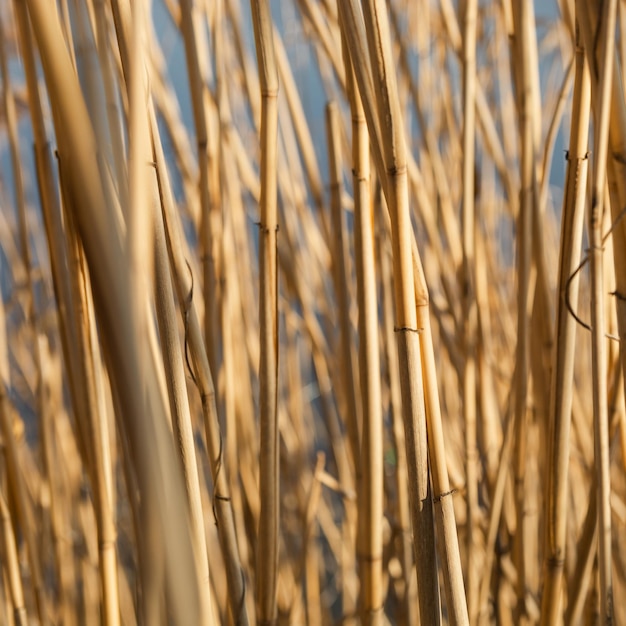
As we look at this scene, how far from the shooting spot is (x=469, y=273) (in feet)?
1.90

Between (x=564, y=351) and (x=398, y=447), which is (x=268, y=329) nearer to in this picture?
(x=564, y=351)

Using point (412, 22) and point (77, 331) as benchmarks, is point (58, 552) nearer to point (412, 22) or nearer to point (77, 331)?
point (77, 331)

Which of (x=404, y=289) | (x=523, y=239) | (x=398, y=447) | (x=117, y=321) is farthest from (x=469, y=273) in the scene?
(x=117, y=321)

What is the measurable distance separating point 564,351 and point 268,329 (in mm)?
153

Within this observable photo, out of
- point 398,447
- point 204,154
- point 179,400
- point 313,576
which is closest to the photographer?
point 179,400

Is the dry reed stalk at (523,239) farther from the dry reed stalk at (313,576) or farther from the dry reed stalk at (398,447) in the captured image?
the dry reed stalk at (313,576)

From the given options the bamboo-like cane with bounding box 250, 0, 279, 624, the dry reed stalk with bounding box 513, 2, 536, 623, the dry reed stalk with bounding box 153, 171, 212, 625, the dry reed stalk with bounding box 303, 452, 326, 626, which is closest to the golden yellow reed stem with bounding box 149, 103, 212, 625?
the dry reed stalk with bounding box 153, 171, 212, 625

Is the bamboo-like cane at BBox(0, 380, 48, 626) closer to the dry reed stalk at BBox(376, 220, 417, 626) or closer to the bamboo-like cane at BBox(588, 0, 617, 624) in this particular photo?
the dry reed stalk at BBox(376, 220, 417, 626)

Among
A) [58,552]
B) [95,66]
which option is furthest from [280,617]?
[95,66]

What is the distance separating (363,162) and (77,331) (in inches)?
6.4

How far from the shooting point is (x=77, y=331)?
0.34m

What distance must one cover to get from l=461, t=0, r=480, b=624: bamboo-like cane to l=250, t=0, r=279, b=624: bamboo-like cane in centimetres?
19

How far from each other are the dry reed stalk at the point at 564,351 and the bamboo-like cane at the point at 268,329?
0.15 m

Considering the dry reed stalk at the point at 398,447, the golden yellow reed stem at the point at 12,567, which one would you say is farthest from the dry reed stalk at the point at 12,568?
the dry reed stalk at the point at 398,447
